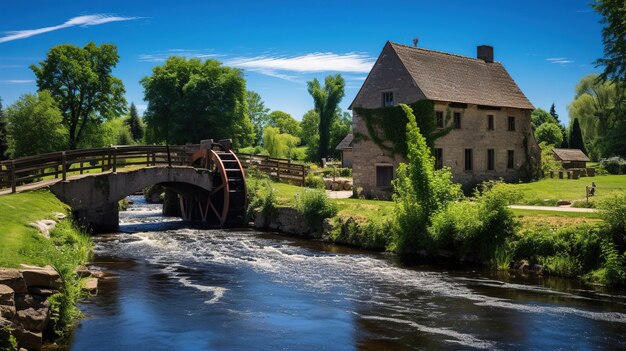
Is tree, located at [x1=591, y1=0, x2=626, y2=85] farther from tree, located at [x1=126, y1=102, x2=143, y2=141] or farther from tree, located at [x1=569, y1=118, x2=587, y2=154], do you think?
tree, located at [x1=126, y1=102, x2=143, y2=141]

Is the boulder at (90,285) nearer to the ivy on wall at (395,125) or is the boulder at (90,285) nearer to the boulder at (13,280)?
the boulder at (13,280)

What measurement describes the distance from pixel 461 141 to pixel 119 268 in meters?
20.7

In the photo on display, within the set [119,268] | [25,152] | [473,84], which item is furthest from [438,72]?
[25,152]

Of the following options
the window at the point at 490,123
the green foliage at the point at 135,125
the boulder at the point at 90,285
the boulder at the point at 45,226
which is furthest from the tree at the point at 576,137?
the green foliage at the point at 135,125

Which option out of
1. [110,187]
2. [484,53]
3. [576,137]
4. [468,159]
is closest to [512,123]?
[468,159]

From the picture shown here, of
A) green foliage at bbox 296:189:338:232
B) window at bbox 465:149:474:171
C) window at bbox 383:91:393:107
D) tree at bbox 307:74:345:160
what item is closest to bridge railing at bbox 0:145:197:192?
green foliage at bbox 296:189:338:232

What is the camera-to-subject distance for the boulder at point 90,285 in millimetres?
13352

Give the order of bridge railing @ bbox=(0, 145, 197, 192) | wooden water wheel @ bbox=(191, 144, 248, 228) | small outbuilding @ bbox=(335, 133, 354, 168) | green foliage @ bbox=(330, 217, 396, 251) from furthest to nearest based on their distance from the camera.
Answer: small outbuilding @ bbox=(335, 133, 354, 168)
wooden water wheel @ bbox=(191, 144, 248, 228)
bridge railing @ bbox=(0, 145, 197, 192)
green foliage @ bbox=(330, 217, 396, 251)

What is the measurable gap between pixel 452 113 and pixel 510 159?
6.70 metres

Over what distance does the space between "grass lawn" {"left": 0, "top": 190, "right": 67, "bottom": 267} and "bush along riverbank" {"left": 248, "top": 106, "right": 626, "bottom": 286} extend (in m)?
10.3

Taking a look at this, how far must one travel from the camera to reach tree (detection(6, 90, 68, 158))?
143 ft

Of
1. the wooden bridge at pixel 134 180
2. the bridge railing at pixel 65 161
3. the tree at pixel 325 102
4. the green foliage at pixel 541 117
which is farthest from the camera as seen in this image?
the green foliage at pixel 541 117

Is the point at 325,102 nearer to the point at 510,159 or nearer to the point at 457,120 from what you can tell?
the point at 510,159

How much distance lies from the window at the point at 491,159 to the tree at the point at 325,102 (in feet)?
129
